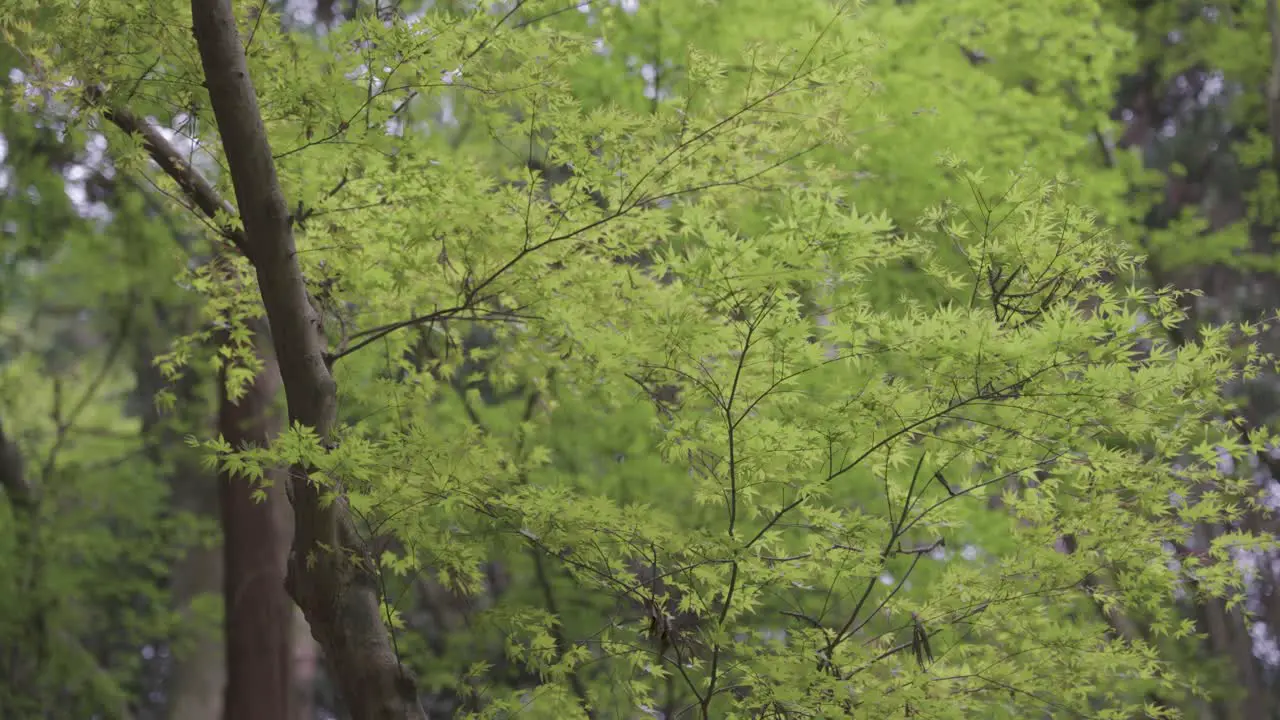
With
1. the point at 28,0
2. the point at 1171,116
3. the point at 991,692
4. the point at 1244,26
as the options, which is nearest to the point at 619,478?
the point at 991,692

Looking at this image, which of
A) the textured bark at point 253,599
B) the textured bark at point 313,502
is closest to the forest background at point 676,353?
the textured bark at point 313,502

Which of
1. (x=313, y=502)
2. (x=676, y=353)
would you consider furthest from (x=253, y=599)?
(x=676, y=353)

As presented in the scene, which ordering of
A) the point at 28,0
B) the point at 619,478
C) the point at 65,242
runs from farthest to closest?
the point at 65,242
the point at 619,478
the point at 28,0

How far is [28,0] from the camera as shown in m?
4.11

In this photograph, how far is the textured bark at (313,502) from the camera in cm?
422

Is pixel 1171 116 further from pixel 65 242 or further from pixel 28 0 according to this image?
pixel 28 0

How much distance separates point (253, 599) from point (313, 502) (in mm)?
4022

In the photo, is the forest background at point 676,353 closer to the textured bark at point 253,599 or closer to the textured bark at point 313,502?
the textured bark at point 313,502

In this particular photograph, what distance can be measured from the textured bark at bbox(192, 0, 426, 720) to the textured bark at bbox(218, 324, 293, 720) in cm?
355

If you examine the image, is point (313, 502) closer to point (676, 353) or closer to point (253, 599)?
point (676, 353)

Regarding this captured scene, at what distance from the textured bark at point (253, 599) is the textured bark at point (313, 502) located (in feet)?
11.7

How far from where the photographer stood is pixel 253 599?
7887 millimetres

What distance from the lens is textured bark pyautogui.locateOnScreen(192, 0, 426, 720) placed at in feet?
13.8

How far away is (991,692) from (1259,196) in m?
8.15
